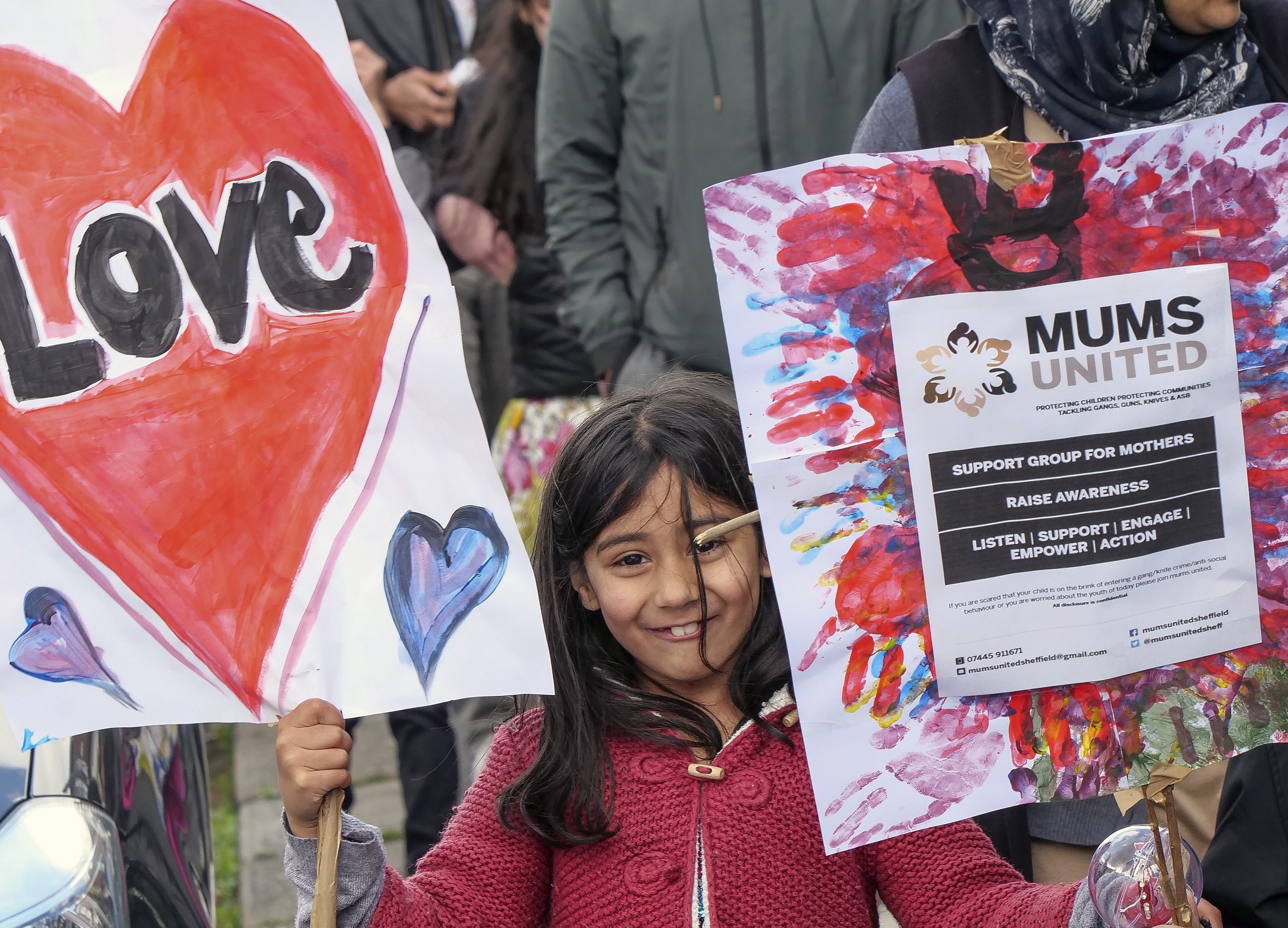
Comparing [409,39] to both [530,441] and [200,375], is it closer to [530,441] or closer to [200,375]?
[530,441]

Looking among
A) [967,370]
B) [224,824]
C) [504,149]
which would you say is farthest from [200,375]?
[224,824]

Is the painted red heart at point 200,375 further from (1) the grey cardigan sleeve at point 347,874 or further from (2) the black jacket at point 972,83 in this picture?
(2) the black jacket at point 972,83

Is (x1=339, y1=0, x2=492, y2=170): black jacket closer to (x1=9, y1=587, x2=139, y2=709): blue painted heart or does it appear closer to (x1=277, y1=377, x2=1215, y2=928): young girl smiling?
(x1=277, y1=377, x2=1215, y2=928): young girl smiling

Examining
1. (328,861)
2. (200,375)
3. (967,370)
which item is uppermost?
(200,375)

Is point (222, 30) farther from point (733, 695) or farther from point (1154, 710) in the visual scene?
point (1154, 710)

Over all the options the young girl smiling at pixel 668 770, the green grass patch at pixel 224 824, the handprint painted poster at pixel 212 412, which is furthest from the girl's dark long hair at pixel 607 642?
the green grass patch at pixel 224 824

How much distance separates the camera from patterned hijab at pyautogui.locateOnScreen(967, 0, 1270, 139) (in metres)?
2.13

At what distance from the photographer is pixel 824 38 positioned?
3.08 metres

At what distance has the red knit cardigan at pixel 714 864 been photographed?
1.90m

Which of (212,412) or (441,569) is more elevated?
(212,412)

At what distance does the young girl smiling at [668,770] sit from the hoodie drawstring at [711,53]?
122 centimetres

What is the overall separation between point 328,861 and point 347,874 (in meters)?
0.13

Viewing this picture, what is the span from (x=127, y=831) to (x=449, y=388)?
37.1 inches

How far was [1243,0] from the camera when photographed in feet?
7.29
